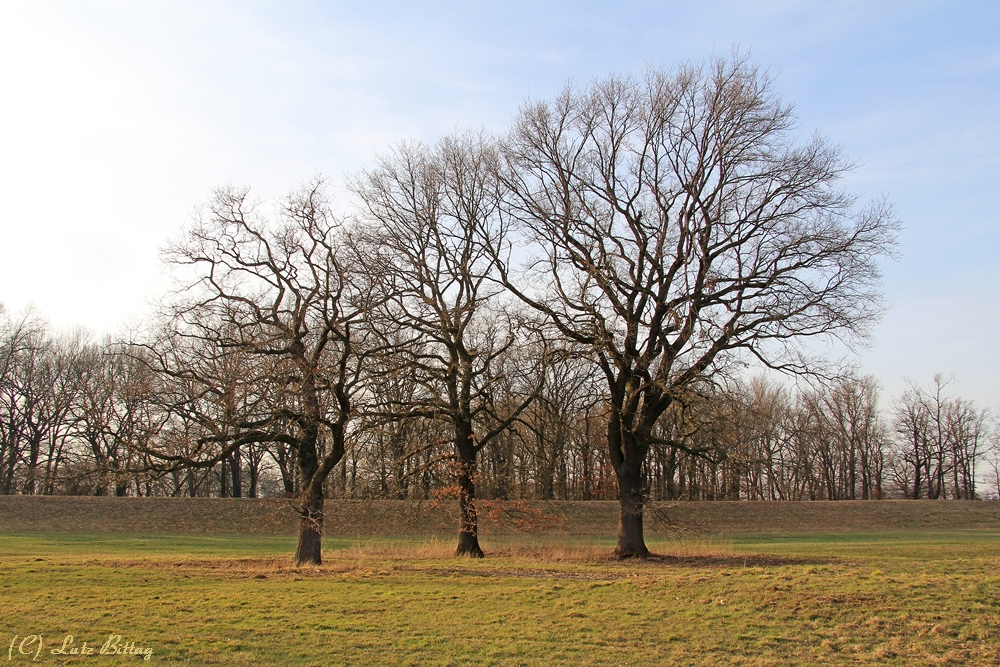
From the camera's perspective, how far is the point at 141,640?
9.51 metres

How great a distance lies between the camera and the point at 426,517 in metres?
41.0

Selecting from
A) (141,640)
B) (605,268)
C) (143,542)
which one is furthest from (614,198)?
(143,542)

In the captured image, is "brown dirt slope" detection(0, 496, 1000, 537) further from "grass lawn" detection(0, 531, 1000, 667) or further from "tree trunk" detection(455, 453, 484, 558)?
"grass lawn" detection(0, 531, 1000, 667)

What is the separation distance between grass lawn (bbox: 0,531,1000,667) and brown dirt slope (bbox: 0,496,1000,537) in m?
18.5

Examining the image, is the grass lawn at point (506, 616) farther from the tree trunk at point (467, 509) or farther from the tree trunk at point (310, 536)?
the tree trunk at point (467, 509)

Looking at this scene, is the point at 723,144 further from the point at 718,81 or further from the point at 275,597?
the point at 275,597

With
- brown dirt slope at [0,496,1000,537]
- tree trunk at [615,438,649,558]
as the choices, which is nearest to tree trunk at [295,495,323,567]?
tree trunk at [615,438,649,558]

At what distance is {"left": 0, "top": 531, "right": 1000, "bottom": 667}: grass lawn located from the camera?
30.3 ft

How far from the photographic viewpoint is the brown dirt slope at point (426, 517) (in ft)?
129

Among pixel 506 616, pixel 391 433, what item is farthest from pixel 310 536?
pixel 506 616

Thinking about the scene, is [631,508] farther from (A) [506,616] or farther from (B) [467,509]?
(A) [506,616]

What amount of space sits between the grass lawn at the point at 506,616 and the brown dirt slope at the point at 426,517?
18.5m

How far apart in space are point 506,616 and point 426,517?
30187 millimetres

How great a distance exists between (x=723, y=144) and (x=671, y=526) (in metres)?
11.4
